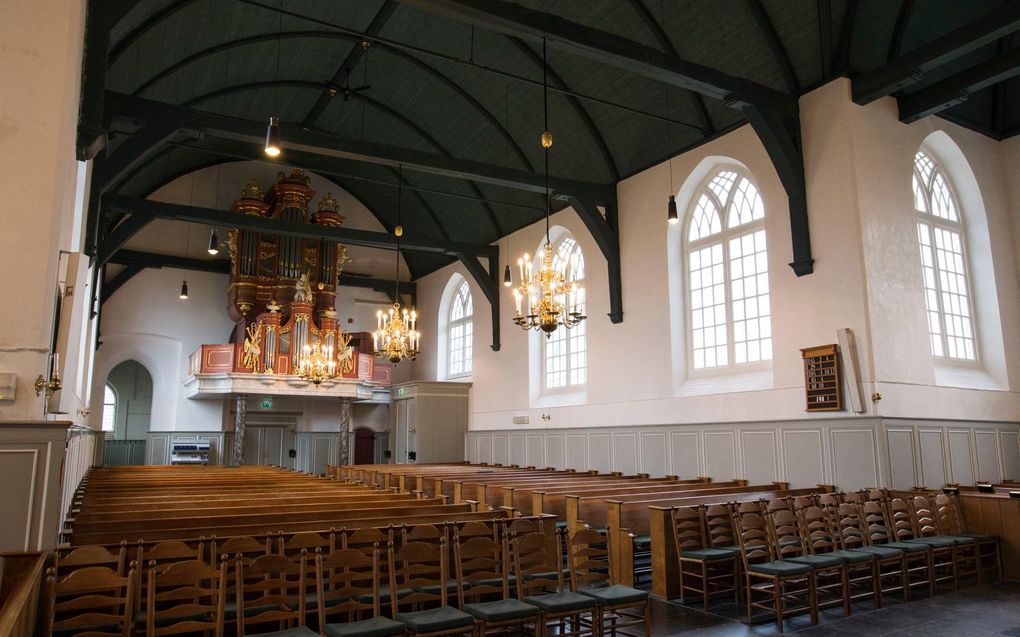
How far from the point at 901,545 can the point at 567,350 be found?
9.43m

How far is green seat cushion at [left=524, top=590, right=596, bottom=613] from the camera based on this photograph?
4859 mm

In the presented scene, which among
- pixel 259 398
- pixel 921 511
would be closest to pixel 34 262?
pixel 921 511

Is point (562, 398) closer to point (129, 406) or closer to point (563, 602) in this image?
point (563, 602)

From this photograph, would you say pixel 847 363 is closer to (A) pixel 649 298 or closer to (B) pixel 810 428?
(B) pixel 810 428

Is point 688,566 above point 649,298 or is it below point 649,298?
below

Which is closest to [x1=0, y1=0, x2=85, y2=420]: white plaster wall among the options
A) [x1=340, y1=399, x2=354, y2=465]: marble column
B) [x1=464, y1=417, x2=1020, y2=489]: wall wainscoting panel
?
[x1=464, y1=417, x2=1020, y2=489]: wall wainscoting panel

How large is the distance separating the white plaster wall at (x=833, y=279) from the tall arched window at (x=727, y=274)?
406mm

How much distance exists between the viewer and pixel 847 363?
9.86m

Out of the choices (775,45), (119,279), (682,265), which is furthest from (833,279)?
(119,279)

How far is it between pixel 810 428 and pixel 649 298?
160 inches

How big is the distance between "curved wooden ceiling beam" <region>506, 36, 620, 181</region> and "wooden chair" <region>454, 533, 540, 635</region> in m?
9.70

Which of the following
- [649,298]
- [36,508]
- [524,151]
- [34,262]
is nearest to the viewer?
[36,508]

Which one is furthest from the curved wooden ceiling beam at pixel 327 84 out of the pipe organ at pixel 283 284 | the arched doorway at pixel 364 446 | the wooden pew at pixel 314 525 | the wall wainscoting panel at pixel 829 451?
the arched doorway at pixel 364 446

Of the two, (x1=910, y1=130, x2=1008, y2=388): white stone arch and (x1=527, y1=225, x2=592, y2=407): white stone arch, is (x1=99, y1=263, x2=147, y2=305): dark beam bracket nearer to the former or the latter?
(x1=527, y1=225, x2=592, y2=407): white stone arch
